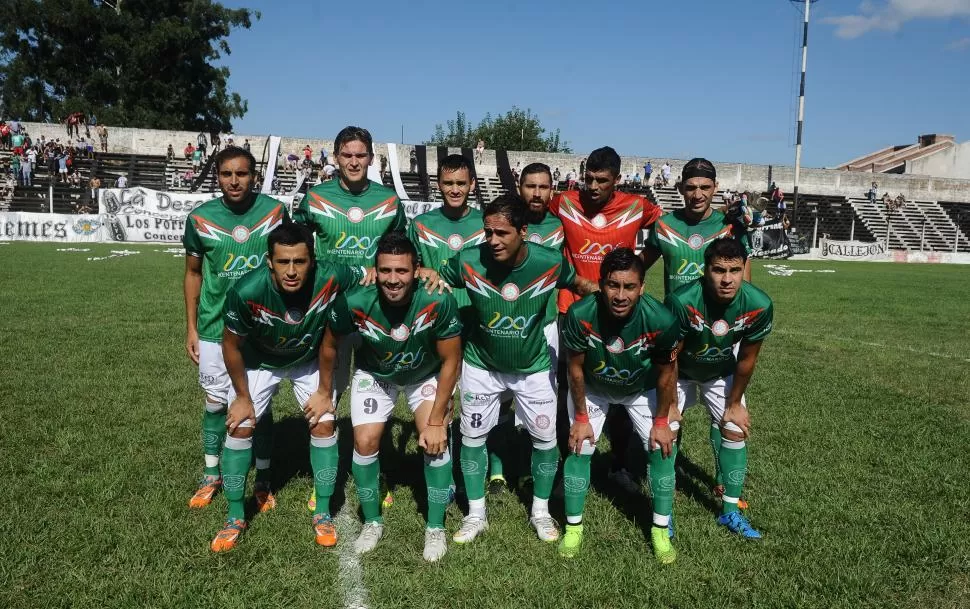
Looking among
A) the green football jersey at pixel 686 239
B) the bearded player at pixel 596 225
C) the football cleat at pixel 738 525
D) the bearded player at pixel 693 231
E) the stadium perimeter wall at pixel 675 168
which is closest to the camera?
the football cleat at pixel 738 525

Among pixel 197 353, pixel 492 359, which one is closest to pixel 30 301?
pixel 197 353

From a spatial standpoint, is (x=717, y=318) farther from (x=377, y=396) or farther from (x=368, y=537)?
(x=368, y=537)

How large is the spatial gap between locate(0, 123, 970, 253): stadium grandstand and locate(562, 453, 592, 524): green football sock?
84.0 feet

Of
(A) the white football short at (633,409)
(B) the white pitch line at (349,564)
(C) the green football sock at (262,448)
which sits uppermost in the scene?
(A) the white football short at (633,409)

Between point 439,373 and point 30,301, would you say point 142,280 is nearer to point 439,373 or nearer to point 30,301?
point 30,301

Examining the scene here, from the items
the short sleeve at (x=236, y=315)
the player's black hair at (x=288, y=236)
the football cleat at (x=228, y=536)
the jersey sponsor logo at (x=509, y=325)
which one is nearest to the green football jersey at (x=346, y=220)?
the player's black hair at (x=288, y=236)

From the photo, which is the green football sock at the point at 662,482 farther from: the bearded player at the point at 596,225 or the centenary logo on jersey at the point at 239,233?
the centenary logo on jersey at the point at 239,233

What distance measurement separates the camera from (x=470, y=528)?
4.24 m

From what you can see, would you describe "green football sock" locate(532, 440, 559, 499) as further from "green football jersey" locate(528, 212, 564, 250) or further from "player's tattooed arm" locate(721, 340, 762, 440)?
"green football jersey" locate(528, 212, 564, 250)

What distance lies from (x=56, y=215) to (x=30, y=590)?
27540mm

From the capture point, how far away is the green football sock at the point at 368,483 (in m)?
4.15

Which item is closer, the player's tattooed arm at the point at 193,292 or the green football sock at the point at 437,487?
the green football sock at the point at 437,487

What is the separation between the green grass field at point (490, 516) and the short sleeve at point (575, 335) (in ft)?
3.97

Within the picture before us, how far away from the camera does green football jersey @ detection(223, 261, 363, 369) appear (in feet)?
13.0
